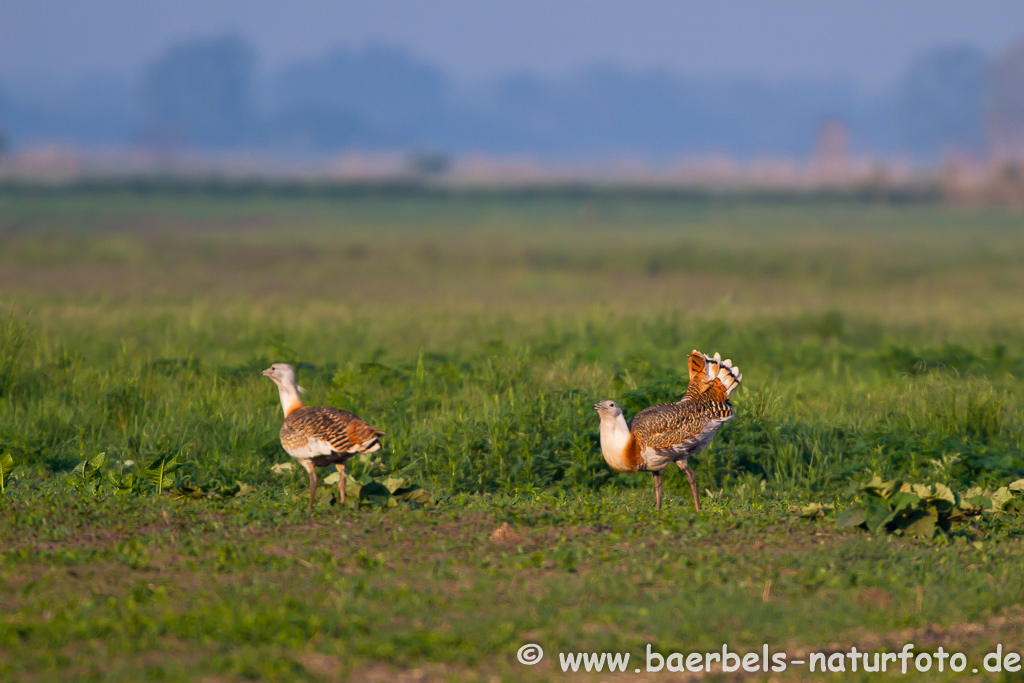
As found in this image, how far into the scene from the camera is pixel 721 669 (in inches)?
251

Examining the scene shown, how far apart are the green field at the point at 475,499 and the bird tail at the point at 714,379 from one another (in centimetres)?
94

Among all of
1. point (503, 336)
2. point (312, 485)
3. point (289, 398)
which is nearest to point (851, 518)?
point (312, 485)

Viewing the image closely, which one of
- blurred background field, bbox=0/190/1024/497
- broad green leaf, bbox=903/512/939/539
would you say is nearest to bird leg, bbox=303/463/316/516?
blurred background field, bbox=0/190/1024/497

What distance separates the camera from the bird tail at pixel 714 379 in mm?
9992

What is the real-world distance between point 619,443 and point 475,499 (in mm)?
1408

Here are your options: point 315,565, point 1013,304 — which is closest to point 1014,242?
point 1013,304

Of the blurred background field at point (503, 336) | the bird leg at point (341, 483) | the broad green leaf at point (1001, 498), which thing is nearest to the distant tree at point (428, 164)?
the blurred background field at point (503, 336)

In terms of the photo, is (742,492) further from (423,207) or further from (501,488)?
(423,207)

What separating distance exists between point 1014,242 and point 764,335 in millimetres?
26097

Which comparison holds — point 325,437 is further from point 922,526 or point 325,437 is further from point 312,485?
point 922,526

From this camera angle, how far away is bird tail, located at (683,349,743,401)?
999 centimetres

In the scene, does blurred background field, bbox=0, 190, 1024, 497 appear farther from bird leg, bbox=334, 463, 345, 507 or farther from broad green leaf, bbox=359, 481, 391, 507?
bird leg, bbox=334, 463, 345, 507

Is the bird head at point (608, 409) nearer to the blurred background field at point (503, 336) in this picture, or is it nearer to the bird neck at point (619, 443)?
the bird neck at point (619, 443)

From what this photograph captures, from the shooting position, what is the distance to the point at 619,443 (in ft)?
31.1
